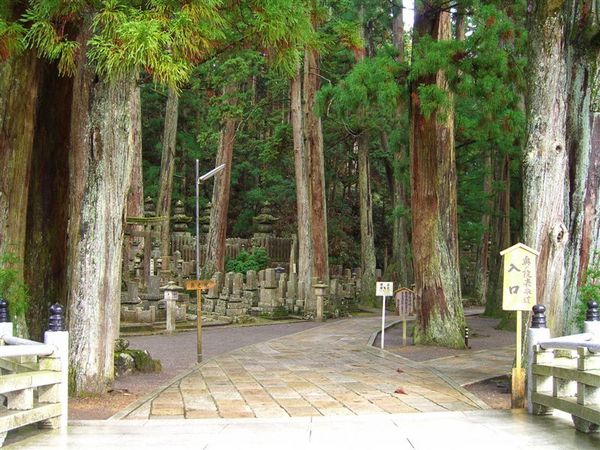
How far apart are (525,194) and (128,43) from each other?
538cm

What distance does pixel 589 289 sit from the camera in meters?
10.1

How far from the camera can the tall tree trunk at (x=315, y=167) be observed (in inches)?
1029

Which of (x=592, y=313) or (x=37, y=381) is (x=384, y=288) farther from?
(x=37, y=381)

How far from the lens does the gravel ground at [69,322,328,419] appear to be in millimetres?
8906

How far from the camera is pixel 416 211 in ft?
54.7

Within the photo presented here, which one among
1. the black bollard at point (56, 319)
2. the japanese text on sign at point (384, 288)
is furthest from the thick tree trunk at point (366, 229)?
the black bollard at point (56, 319)

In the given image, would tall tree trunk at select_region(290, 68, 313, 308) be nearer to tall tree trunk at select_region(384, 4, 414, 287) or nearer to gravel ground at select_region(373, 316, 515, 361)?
gravel ground at select_region(373, 316, 515, 361)

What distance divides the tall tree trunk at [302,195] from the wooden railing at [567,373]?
55.5 feet

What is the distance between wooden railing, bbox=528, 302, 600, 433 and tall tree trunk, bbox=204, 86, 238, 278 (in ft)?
70.1

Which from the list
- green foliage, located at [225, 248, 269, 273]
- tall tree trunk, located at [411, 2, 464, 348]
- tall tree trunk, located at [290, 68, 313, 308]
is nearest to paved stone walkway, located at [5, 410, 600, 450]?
tall tree trunk, located at [411, 2, 464, 348]

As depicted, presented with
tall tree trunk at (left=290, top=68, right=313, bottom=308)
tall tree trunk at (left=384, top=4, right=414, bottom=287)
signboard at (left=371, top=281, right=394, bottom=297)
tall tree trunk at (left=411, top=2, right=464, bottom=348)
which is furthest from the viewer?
tall tree trunk at (left=384, top=4, right=414, bottom=287)

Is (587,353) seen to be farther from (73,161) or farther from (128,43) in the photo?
(73,161)

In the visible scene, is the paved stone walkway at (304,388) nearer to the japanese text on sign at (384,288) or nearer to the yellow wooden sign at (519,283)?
the japanese text on sign at (384,288)

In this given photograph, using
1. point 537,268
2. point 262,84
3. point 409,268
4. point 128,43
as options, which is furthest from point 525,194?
point 262,84
